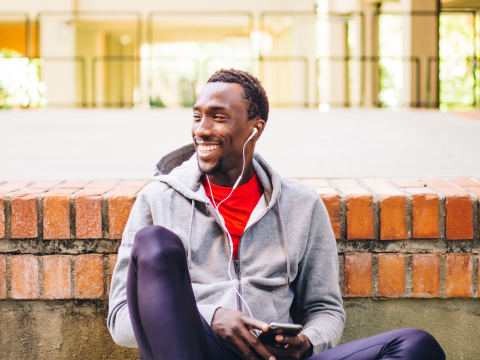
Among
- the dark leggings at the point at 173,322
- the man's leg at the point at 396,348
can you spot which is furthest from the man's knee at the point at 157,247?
the man's leg at the point at 396,348

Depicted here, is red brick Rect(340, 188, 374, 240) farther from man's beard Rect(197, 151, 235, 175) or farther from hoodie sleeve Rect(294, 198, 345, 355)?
man's beard Rect(197, 151, 235, 175)

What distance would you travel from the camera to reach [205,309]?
1.49m

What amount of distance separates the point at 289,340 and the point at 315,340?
144mm

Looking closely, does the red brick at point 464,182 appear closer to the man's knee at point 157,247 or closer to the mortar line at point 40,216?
the man's knee at point 157,247

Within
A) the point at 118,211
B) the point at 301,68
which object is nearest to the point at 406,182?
the point at 118,211

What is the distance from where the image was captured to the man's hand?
137 cm

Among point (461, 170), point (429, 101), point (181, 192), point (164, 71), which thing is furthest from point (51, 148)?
point (164, 71)

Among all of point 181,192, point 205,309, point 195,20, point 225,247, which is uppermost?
point 195,20

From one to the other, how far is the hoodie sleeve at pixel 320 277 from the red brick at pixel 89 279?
701 mm

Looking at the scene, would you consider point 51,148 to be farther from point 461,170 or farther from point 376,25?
point 376,25

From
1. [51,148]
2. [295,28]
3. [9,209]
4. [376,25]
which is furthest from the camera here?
[295,28]

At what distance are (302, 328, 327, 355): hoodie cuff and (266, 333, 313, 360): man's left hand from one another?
56 millimetres

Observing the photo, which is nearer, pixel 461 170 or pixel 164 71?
pixel 461 170

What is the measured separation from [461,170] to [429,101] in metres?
6.33
